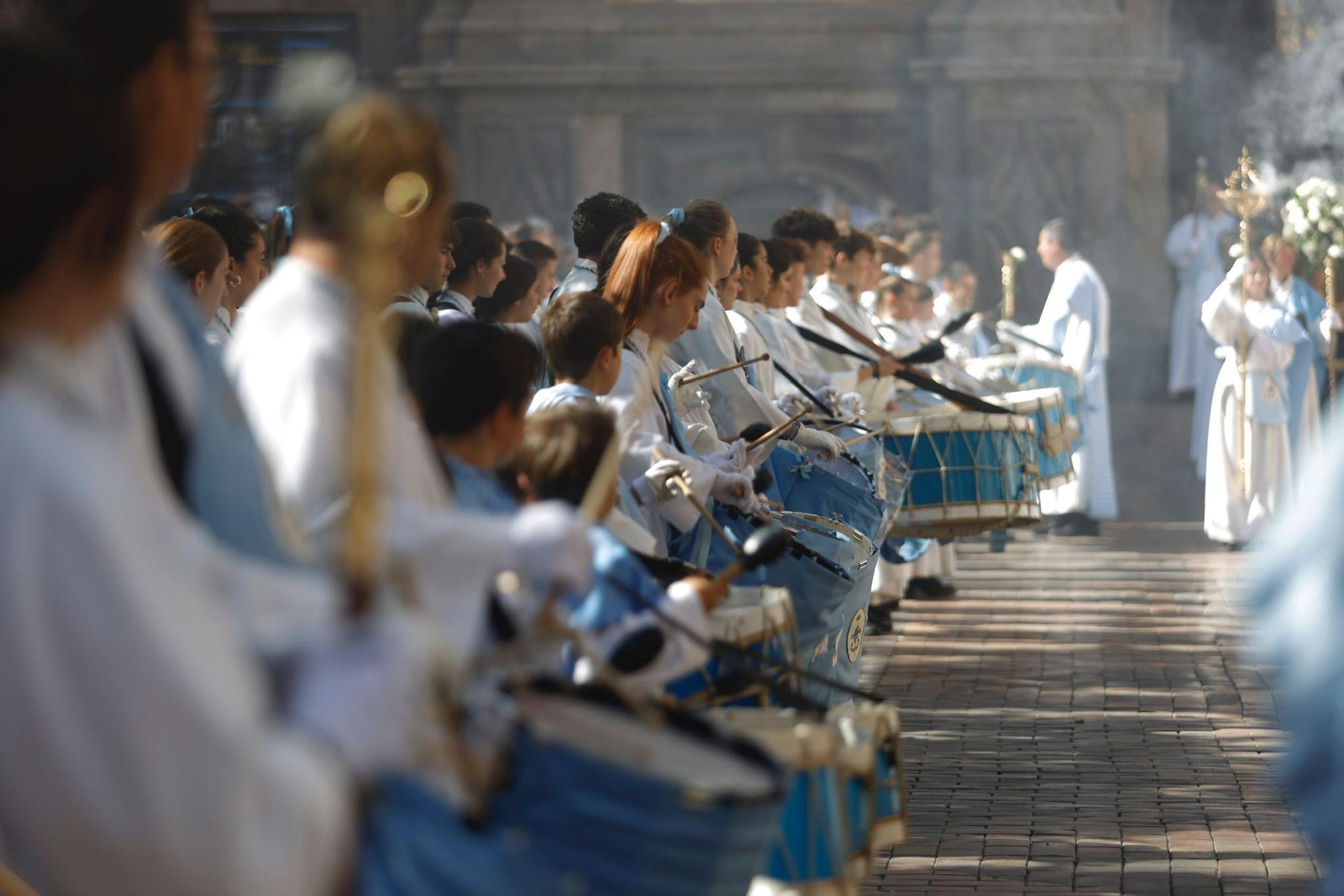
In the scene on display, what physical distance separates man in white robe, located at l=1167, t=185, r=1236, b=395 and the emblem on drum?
13850 mm

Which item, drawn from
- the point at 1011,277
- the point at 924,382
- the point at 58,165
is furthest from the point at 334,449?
the point at 1011,277

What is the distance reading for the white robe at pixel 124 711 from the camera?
199cm

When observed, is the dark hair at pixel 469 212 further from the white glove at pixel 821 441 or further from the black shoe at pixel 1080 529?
the black shoe at pixel 1080 529

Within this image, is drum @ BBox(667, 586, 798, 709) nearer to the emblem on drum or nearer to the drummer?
the drummer

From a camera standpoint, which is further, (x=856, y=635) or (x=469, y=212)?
(x=469, y=212)

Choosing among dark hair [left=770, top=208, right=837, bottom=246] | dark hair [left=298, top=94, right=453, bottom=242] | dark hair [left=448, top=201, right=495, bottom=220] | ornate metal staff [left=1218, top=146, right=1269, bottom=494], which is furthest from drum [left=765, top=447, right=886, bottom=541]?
ornate metal staff [left=1218, top=146, right=1269, bottom=494]

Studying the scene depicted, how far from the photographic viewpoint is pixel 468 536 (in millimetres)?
2631

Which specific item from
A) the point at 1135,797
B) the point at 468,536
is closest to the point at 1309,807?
the point at 468,536

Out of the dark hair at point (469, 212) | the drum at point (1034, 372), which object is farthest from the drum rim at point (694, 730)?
the drum at point (1034, 372)

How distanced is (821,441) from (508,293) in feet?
5.04

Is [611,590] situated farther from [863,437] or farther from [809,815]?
[863,437]

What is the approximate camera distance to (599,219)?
7.59 meters

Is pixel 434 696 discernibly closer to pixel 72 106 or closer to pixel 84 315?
pixel 84 315

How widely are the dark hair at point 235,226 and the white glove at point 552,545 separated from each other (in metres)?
4.57
